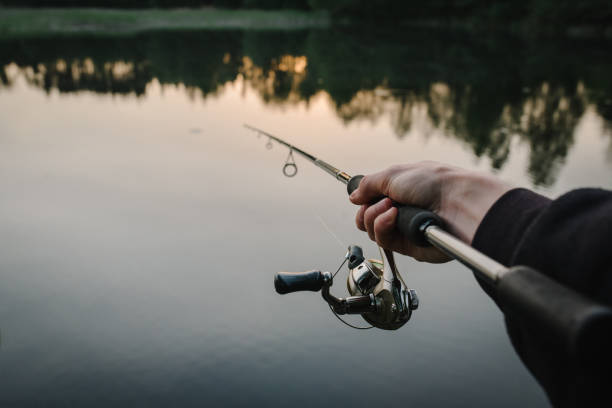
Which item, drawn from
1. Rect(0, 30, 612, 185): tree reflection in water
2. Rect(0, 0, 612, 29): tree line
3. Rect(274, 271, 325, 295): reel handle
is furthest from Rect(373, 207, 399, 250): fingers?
Rect(0, 0, 612, 29): tree line

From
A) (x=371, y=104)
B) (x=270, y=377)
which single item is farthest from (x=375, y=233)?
(x=371, y=104)

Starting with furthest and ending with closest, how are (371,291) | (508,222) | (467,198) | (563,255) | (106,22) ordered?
(106,22), (371,291), (467,198), (508,222), (563,255)

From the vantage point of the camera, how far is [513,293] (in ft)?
1.90

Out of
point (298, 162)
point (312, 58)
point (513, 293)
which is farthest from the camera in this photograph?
point (312, 58)

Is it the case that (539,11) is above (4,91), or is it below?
above

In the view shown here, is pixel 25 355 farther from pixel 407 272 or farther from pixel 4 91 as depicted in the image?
pixel 4 91

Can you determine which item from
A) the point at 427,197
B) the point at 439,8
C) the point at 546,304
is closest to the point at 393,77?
the point at 427,197

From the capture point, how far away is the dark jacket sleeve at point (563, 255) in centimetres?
62

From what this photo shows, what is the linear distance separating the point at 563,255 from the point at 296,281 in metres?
0.87

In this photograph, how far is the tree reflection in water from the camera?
8469 millimetres

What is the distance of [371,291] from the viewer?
160 centimetres

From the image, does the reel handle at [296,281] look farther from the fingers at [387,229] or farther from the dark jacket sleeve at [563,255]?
the dark jacket sleeve at [563,255]

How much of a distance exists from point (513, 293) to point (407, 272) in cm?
348

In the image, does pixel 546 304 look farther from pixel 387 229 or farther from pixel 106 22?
pixel 106 22
